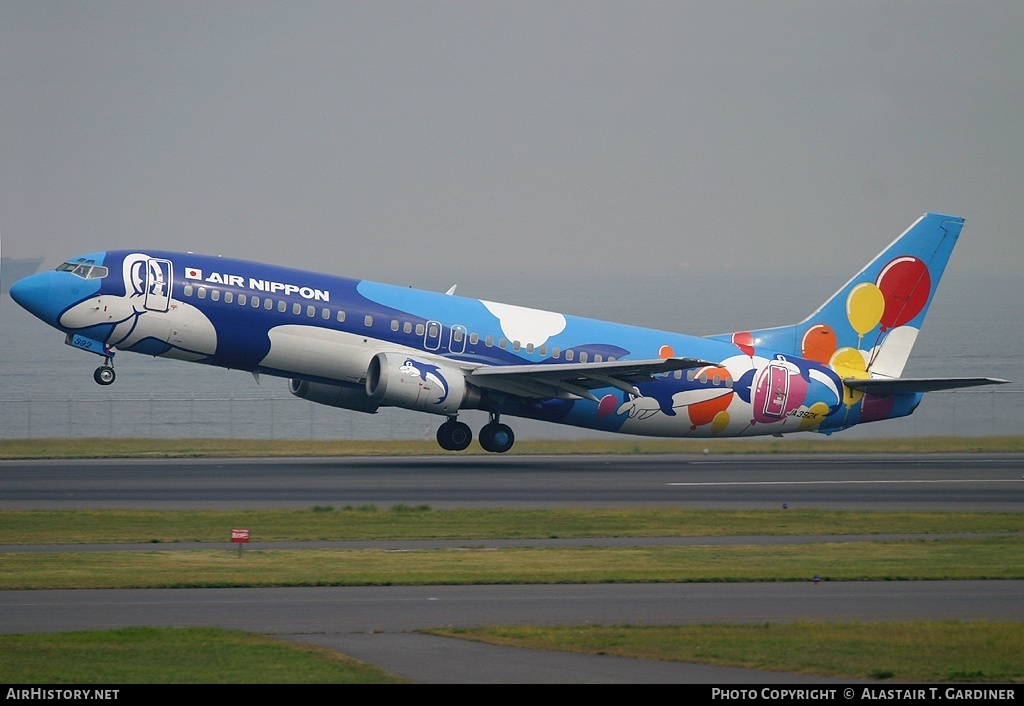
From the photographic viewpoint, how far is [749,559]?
2150 cm

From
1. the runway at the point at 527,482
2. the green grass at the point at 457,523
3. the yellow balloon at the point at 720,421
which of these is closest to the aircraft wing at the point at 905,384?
the runway at the point at 527,482

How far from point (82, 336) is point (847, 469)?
21627 mm

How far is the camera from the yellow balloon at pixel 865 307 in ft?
140

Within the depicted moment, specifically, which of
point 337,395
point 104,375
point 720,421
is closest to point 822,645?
point 337,395

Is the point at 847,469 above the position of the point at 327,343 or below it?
below

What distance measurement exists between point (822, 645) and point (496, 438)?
1005 inches

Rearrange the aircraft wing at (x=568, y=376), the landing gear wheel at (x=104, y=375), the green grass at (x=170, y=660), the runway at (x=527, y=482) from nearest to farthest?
the green grass at (x=170, y=660) → the runway at (x=527, y=482) → the landing gear wheel at (x=104, y=375) → the aircraft wing at (x=568, y=376)

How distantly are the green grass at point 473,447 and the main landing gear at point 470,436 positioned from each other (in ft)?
11.6

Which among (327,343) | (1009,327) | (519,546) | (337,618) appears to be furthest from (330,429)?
(1009,327)

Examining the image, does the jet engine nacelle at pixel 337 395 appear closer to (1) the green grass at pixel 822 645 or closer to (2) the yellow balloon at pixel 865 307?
(2) the yellow balloon at pixel 865 307

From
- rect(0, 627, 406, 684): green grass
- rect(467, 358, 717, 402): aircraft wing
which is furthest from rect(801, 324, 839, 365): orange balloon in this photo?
rect(0, 627, 406, 684): green grass

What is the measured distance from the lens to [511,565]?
2070 cm

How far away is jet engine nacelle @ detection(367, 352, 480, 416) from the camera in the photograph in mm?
36219
